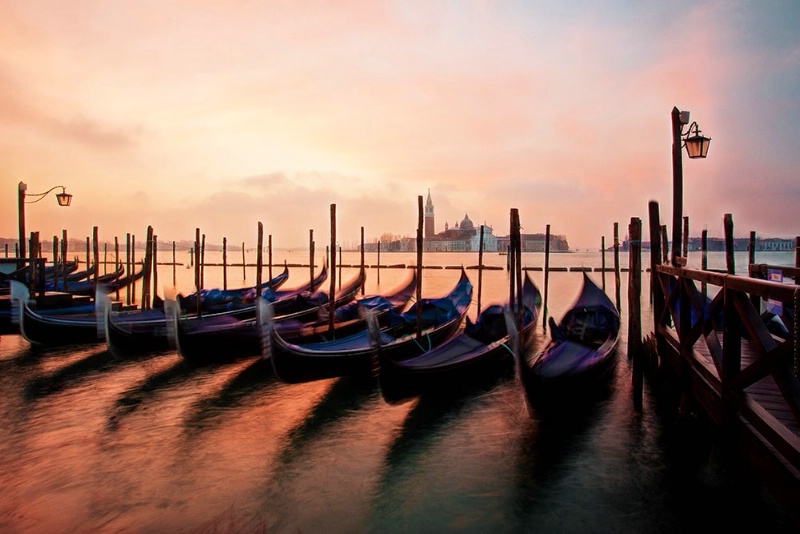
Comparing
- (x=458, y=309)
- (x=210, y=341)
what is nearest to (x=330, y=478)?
(x=210, y=341)

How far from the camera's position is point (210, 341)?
7223 mm

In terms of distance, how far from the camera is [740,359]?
3305 mm

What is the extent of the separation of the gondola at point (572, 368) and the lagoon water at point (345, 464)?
1.04 feet

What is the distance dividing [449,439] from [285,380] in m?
1.99

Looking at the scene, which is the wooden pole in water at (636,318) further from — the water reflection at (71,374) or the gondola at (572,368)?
the water reflection at (71,374)

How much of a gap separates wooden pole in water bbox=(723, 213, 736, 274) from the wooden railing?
9.82ft

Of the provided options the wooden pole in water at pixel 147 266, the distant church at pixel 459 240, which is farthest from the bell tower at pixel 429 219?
the wooden pole in water at pixel 147 266

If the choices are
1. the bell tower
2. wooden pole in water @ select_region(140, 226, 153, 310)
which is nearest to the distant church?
the bell tower

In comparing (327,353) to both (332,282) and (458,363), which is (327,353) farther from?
(332,282)

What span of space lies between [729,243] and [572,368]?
455 cm

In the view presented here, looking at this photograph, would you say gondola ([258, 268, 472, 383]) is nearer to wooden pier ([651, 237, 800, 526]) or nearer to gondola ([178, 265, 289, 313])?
wooden pier ([651, 237, 800, 526])

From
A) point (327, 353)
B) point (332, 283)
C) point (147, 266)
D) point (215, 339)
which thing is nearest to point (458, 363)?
point (327, 353)

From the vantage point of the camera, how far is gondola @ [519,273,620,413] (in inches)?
183

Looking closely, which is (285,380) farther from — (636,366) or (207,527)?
(636,366)
